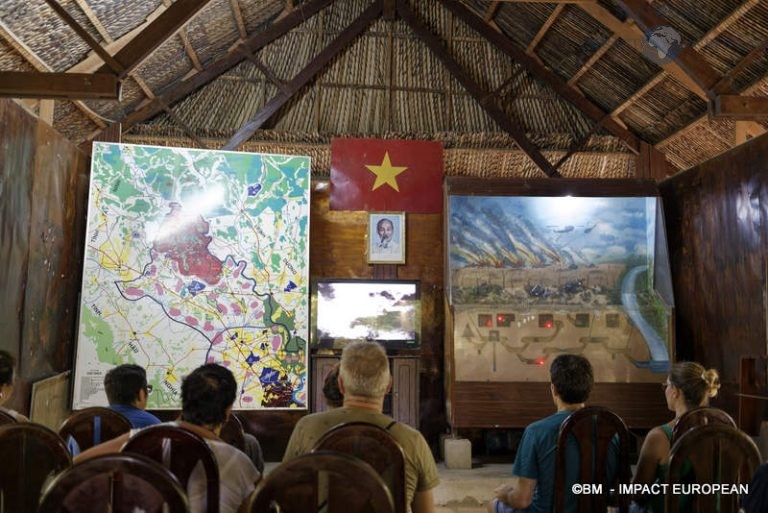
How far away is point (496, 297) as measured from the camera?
6535 millimetres

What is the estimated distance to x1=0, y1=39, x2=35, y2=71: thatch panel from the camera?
5207 millimetres

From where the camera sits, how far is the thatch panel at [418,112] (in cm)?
757

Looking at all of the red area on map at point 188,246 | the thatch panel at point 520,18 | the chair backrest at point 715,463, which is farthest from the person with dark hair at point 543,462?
the thatch panel at point 520,18

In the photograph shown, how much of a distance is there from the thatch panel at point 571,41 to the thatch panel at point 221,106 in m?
3.01

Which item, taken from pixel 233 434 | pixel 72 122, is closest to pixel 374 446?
pixel 233 434

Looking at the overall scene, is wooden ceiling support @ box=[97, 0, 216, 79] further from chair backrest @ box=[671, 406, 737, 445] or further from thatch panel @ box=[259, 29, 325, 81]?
chair backrest @ box=[671, 406, 737, 445]

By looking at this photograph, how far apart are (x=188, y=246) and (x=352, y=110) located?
8.11 ft

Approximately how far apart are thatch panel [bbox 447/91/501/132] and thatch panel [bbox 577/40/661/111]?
3.39 feet

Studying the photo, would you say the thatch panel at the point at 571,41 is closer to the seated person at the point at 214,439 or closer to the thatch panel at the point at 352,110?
the thatch panel at the point at 352,110

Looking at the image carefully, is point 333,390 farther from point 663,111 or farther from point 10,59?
point 663,111

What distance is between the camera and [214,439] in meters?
2.26

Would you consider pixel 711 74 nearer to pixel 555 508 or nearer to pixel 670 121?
pixel 670 121

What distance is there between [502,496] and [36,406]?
136 inches

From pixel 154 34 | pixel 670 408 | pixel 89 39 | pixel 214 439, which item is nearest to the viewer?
pixel 214 439
